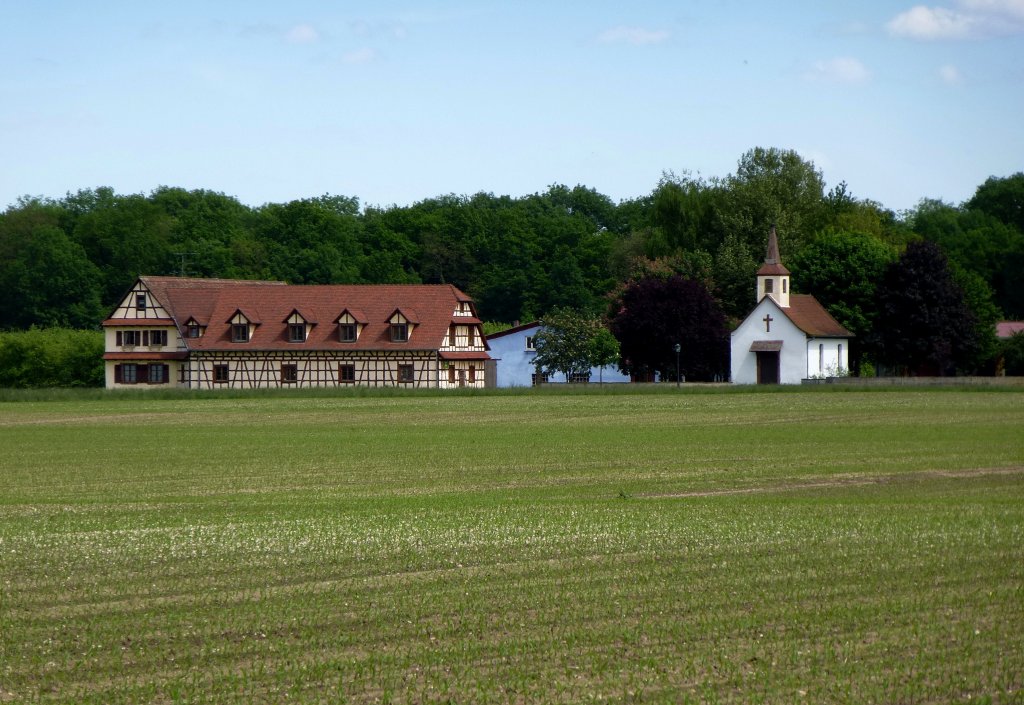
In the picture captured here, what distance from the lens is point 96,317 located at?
128 meters

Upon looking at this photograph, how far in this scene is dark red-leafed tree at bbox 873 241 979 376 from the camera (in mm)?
92812

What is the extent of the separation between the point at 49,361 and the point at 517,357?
33.3m

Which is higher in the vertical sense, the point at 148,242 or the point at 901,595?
the point at 148,242

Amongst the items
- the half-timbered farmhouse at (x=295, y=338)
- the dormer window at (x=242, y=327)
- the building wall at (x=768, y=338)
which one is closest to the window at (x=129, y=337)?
the half-timbered farmhouse at (x=295, y=338)

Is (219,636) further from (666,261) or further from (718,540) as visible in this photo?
(666,261)

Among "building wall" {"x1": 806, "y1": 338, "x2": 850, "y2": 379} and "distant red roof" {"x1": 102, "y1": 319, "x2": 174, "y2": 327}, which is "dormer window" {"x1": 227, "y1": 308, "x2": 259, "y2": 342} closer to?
"distant red roof" {"x1": 102, "y1": 319, "x2": 174, "y2": 327}

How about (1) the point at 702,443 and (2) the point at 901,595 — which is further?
(1) the point at 702,443

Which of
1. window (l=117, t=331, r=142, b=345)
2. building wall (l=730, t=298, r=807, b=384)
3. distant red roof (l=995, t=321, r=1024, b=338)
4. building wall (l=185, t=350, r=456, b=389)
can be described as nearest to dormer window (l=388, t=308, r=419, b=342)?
building wall (l=185, t=350, r=456, b=389)

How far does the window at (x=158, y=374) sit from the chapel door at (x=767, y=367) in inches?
1583

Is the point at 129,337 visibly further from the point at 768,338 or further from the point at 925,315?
the point at 925,315

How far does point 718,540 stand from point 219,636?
7.13m

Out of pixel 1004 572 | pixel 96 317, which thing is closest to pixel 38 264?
pixel 96 317

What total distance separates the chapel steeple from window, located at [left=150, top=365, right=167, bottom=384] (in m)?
40.5

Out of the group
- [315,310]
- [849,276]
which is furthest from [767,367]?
[315,310]
